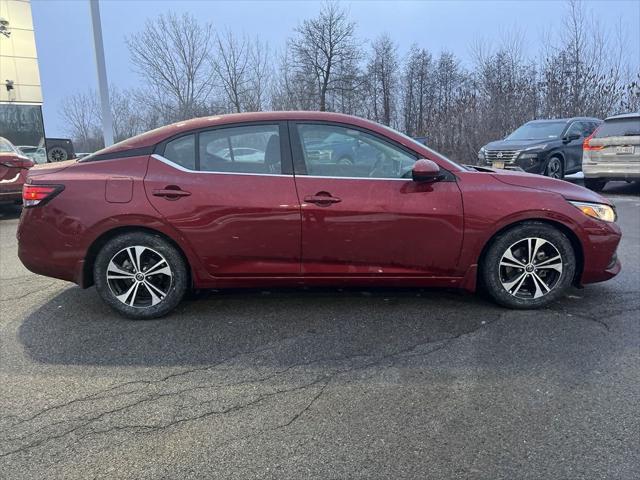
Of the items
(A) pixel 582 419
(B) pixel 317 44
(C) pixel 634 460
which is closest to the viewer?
(C) pixel 634 460

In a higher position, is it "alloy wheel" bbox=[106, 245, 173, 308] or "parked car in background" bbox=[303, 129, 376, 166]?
"parked car in background" bbox=[303, 129, 376, 166]

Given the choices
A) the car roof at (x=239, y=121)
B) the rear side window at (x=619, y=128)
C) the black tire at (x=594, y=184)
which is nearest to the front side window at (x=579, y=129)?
the black tire at (x=594, y=184)

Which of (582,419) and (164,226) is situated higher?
(164,226)

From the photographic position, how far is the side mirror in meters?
3.85

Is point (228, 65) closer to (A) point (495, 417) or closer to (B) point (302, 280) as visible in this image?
(B) point (302, 280)

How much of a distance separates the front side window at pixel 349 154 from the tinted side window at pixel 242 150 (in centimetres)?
24

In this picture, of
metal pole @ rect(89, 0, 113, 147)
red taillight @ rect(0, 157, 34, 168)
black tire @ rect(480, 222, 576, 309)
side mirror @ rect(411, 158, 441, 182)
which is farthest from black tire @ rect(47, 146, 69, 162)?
black tire @ rect(480, 222, 576, 309)

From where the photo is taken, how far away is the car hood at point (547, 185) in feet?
13.4

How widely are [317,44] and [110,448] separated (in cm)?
3602

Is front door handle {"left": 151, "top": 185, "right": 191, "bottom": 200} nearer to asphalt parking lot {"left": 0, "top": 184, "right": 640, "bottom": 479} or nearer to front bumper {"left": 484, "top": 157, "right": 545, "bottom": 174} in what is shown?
asphalt parking lot {"left": 0, "top": 184, "right": 640, "bottom": 479}

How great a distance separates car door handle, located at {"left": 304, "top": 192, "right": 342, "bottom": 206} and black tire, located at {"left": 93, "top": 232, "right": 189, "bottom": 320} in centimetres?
112

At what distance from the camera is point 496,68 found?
22969 millimetres

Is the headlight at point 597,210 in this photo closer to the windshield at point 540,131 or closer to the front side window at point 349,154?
the front side window at point 349,154

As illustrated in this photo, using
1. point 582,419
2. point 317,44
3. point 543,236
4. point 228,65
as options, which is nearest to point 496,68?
point 228,65
